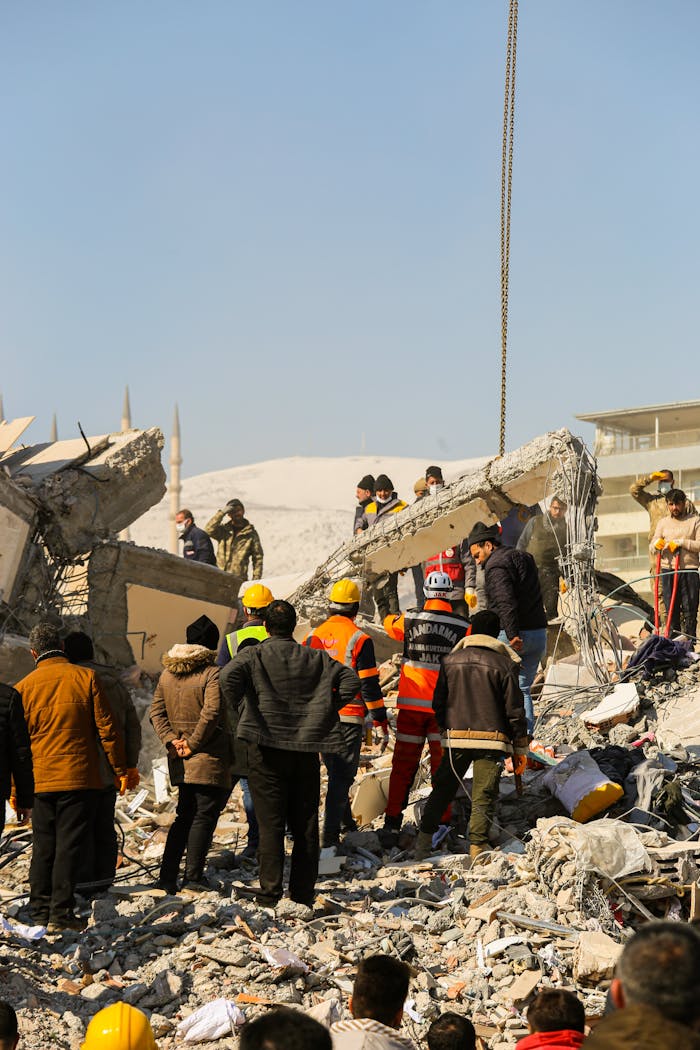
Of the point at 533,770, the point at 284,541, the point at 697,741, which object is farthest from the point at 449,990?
the point at 284,541

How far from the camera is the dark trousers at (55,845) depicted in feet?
21.2

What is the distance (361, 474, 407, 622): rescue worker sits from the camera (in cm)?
1331

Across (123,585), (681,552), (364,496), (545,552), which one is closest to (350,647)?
(123,585)

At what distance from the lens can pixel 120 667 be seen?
38.0 ft

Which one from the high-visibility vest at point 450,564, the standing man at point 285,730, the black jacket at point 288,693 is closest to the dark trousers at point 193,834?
the standing man at point 285,730

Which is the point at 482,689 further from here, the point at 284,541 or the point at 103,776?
the point at 284,541

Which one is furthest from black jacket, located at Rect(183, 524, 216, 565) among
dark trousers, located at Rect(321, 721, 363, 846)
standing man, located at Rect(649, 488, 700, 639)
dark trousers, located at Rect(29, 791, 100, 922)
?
dark trousers, located at Rect(29, 791, 100, 922)

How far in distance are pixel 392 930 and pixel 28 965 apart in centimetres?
194

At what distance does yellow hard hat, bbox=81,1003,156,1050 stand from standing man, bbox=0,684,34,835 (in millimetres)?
2643

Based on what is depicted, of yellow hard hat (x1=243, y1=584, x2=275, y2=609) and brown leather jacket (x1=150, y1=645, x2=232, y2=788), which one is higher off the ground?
Result: yellow hard hat (x1=243, y1=584, x2=275, y2=609)

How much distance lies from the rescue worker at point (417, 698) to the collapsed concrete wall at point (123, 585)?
4.09 metres

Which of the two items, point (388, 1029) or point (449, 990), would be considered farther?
point (449, 990)

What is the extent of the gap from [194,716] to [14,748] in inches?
48.9

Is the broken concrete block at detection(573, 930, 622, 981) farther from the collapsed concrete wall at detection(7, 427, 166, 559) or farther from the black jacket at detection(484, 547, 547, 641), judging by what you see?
the collapsed concrete wall at detection(7, 427, 166, 559)
